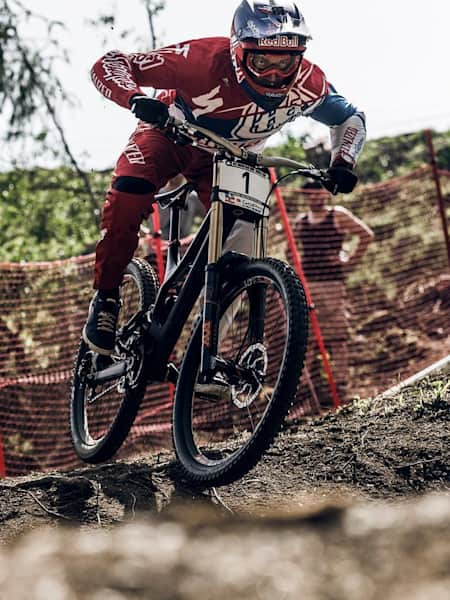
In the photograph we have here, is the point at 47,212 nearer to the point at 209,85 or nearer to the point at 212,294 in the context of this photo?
the point at 209,85

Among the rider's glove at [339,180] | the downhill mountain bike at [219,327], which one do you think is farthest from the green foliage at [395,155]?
the rider's glove at [339,180]

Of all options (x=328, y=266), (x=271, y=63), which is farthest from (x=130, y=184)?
(x=328, y=266)

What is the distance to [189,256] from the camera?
4.73 m

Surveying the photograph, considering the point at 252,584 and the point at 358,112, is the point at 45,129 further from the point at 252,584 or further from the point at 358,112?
the point at 252,584

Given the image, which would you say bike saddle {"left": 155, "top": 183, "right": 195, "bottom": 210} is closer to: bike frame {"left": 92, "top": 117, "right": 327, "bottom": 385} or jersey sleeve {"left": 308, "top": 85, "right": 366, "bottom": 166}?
bike frame {"left": 92, "top": 117, "right": 327, "bottom": 385}

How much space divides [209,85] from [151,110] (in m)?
0.57

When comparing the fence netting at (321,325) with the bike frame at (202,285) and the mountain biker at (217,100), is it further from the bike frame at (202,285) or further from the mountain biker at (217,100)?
the mountain biker at (217,100)

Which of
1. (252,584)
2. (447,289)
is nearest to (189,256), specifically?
(252,584)

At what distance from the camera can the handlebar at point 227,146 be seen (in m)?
4.27

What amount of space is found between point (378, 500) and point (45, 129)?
11.6m

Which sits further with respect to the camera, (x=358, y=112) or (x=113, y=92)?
(x=358, y=112)

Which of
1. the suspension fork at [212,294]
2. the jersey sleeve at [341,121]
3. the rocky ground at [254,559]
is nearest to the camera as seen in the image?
the rocky ground at [254,559]

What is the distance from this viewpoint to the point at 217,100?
185 inches

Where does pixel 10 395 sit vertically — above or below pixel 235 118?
below
